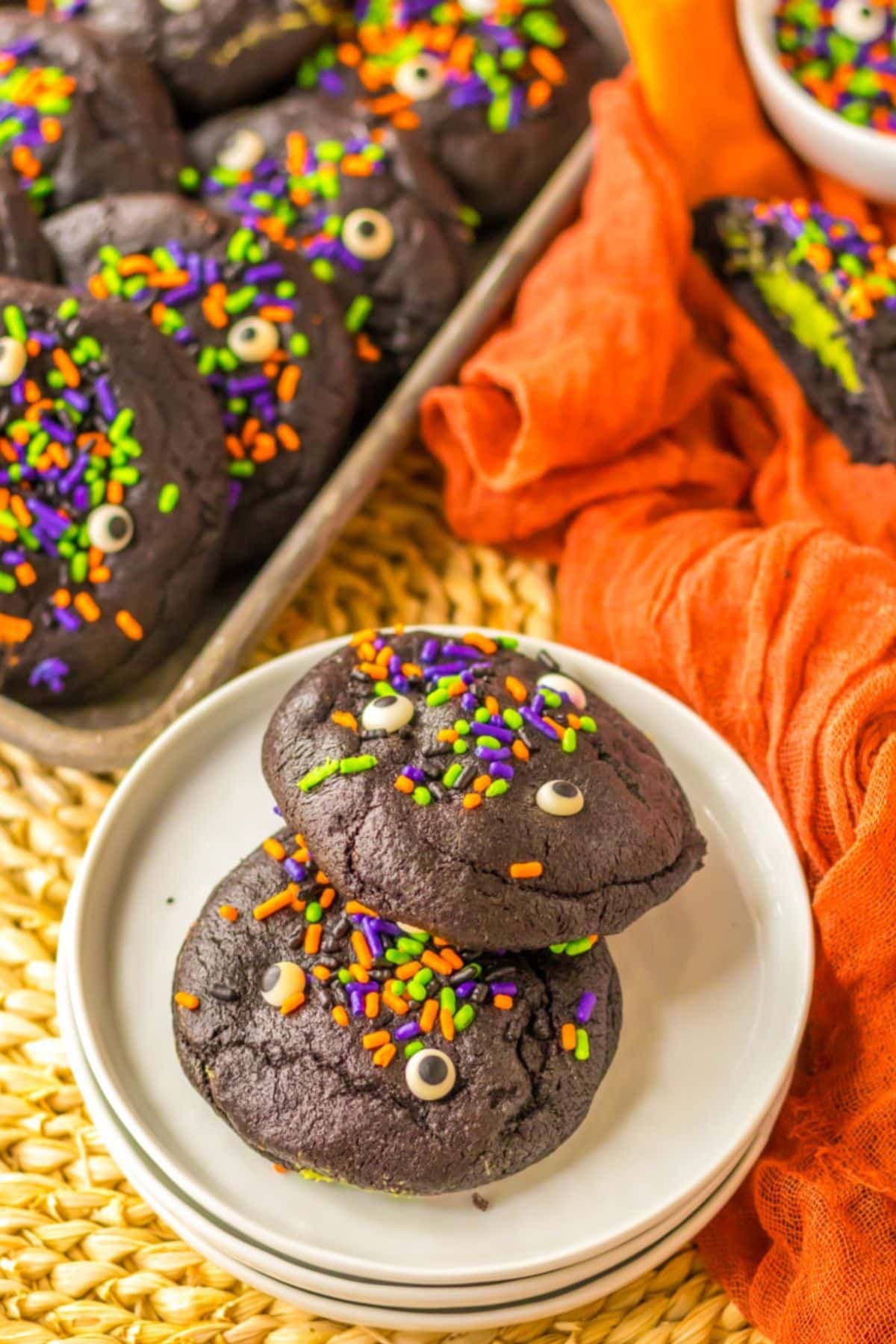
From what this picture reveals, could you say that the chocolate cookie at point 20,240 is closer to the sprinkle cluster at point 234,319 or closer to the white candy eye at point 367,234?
the sprinkle cluster at point 234,319

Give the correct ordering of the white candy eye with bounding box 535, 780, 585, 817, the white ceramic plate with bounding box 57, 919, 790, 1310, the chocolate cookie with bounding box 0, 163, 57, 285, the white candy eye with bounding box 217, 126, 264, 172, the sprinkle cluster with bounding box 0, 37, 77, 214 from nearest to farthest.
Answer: the white ceramic plate with bounding box 57, 919, 790, 1310 < the white candy eye with bounding box 535, 780, 585, 817 < the chocolate cookie with bounding box 0, 163, 57, 285 < the sprinkle cluster with bounding box 0, 37, 77, 214 < the white candy eye with bounding box 217, 126, 264, 172

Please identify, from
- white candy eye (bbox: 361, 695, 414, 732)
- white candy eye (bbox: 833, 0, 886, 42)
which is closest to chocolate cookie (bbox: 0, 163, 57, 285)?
white candy eye (bbox: 361, 695, 414, 732)

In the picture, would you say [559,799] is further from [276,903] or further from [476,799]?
[276,903]

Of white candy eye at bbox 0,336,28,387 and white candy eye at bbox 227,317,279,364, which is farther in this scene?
white candy eye at bbox 227,317,279,364

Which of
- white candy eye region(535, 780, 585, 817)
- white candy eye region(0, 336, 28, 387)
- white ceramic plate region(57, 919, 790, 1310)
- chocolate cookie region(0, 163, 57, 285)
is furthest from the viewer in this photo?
chocolate cookie region(0, 163, 57, 285)

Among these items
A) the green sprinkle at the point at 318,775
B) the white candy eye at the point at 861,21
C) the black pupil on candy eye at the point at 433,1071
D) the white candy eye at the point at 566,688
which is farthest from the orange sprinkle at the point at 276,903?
the white candy eye at the point at 861,21

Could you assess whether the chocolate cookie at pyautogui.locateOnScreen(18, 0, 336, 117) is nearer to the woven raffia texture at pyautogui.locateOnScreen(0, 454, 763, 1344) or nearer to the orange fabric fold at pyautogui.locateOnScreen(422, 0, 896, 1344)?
the orange fabric fold at pyautogui.locateOnScreen(422, 0, 896, 1344)
